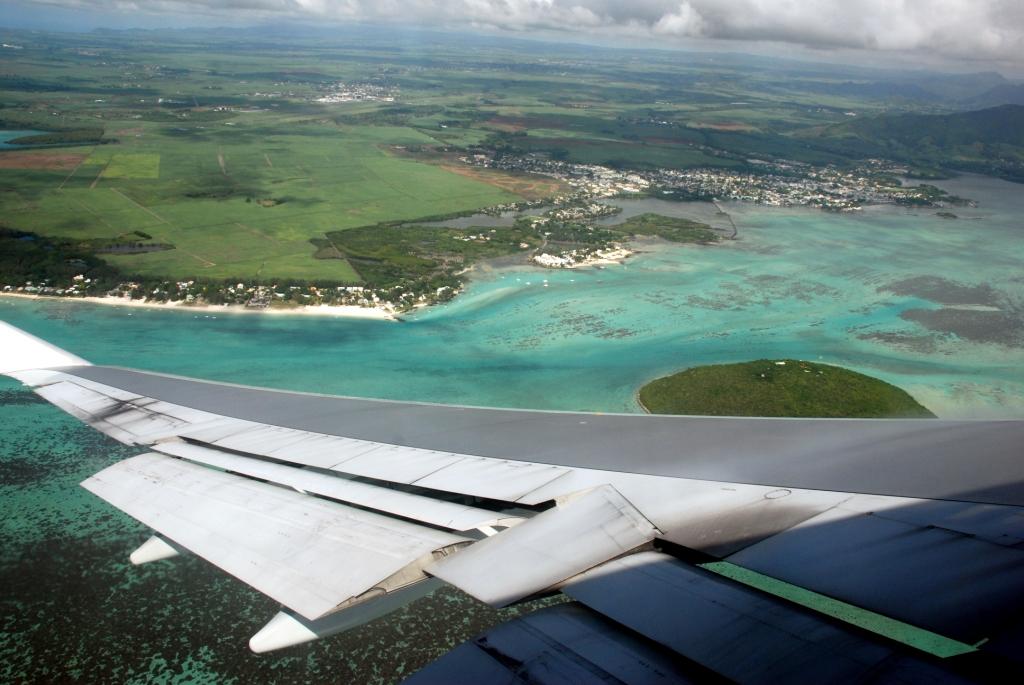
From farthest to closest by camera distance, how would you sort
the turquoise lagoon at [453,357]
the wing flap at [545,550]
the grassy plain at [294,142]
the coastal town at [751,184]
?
1. the coastal town at [751,184]
2. the grassy plain at [294,142]
3. the turquoise lagoon at [453,357]
4. the wing flap at [545,550]

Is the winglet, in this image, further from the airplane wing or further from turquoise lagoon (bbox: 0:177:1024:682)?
turquoise lagoon (bbox: 0:177:1024:682)

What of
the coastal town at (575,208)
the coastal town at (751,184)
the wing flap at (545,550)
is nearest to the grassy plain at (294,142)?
the coastal town at (575,208)

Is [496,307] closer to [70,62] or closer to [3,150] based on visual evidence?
[3,150]

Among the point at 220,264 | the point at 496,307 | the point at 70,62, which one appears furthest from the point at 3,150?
the point at 70,62

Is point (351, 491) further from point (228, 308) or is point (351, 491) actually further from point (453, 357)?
point (228, 308)

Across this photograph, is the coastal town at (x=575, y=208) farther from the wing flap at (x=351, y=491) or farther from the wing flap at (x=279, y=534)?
the wing flap at (x=279, y=534)

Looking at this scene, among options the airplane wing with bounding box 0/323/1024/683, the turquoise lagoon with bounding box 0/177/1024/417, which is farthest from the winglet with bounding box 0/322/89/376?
the turquoise lagoon with bounding box 0/177/1024/417

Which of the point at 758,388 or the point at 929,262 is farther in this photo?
the point at 929,262
